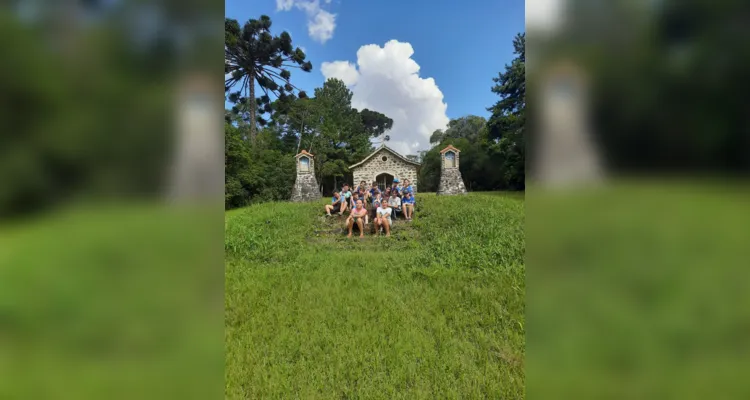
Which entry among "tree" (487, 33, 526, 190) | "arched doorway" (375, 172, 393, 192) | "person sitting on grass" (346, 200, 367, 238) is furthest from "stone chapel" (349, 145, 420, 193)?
"tree" (487, 33, 526, 190)

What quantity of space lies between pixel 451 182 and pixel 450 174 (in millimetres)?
149

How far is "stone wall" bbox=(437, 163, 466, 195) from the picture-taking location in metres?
4.46

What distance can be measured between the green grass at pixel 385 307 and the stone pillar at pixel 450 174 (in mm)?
189

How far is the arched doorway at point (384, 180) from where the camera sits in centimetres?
516

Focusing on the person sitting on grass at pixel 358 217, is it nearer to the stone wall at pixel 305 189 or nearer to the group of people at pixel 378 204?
the group of people at pixel 378 204

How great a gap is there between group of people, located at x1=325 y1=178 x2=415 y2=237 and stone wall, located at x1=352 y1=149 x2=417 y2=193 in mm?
103

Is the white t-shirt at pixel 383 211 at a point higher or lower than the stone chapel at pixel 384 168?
lower

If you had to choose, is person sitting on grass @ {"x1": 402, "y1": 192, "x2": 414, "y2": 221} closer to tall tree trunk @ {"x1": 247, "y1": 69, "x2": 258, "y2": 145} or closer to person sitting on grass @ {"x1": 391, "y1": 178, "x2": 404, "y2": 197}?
person sitting on grass @ {"x1": 391, "y1": 178, "x2": 404, "y2": 197}

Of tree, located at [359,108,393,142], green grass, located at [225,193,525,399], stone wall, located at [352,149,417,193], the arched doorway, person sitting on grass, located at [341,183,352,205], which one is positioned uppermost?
tree, located at [359,108,393,142]

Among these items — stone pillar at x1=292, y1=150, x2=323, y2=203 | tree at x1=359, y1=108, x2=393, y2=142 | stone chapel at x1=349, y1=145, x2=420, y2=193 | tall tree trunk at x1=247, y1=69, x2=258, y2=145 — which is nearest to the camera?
tall tree trunk at x1=247, y1=69, x2=258, y2=145
